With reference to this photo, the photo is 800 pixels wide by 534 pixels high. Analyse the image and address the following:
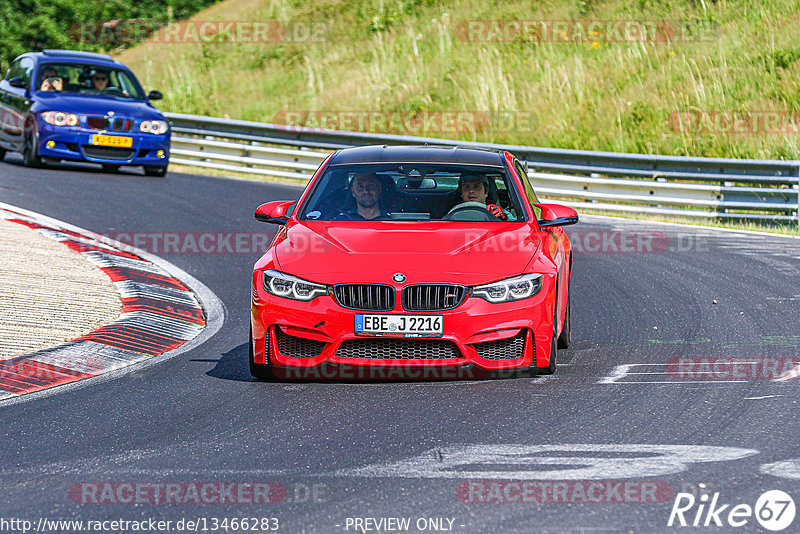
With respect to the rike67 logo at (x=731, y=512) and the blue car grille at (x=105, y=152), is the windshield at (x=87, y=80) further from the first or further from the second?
the rike67 logo at (x=731, y=512)

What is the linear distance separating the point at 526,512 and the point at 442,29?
29.7 metres

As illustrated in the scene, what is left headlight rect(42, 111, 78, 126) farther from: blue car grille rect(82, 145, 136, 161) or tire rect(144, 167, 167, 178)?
tire rect(144, 167, 167, 178)

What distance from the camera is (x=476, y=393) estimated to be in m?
7.12

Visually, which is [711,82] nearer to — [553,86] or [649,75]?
[649,75]

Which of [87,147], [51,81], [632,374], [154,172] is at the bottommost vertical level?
[632,374]

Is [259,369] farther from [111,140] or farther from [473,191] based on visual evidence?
[111,140]

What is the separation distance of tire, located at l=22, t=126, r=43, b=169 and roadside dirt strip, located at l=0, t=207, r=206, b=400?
6.53 metres

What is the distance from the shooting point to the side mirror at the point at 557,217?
8.18 metres

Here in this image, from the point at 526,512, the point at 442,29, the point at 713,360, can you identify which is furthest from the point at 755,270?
the point at 442,29

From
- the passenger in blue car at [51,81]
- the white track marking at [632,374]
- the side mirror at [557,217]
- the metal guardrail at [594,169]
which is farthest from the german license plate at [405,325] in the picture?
the passenger in blue car at [51,81]

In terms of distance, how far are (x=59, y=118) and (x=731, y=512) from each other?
16145mm

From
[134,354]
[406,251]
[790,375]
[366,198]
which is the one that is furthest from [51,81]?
[790,375]

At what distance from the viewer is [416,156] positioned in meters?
8.73

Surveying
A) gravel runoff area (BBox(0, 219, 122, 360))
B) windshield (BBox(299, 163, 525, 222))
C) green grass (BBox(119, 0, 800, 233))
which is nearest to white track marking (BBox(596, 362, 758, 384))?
windshield (BBox(299, 163, 525, 222))
